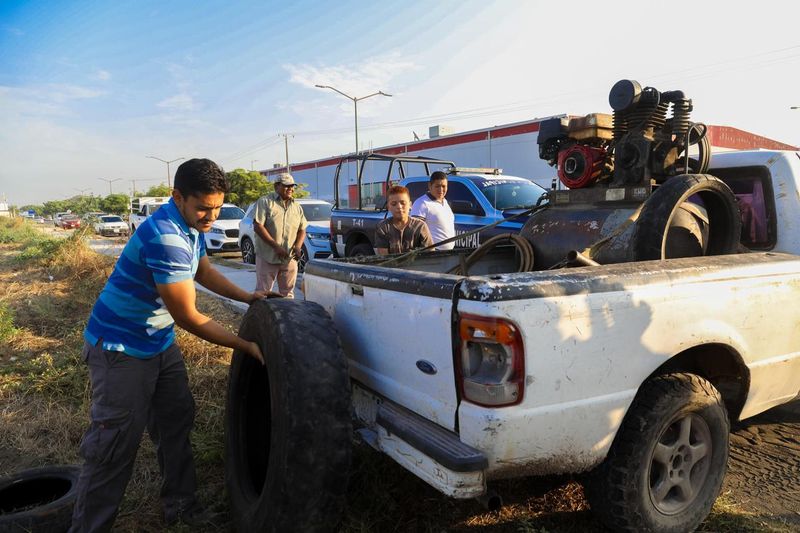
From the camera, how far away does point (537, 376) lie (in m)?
1.90

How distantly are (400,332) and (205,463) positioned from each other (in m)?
1.85

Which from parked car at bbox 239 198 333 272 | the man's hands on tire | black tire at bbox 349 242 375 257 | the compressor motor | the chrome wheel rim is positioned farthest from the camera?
parked car at bbox 239 198 333 272

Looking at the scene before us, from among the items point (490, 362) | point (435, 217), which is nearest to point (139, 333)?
point (490, 362)

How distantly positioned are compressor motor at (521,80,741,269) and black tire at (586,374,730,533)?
3.04ft

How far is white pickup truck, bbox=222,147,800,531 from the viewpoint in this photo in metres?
1.91

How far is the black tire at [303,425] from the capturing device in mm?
2070

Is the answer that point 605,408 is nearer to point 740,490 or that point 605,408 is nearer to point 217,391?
point 740,490

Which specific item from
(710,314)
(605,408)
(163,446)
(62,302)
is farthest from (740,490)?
(62,302)

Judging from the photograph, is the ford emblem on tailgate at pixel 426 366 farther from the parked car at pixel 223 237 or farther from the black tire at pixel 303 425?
the parked car at pixel 223 237

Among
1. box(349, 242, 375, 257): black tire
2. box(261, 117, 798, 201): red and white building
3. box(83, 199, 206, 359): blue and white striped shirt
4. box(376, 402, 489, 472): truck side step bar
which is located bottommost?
box(376, 402, 489, 472): truck side step bar

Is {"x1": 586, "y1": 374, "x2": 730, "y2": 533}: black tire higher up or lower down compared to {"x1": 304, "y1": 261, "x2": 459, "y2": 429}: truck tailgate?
lower down

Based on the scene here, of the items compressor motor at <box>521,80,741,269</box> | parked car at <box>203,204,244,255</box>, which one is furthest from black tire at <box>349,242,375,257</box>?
parked car at <box>203,204,244,255</box>

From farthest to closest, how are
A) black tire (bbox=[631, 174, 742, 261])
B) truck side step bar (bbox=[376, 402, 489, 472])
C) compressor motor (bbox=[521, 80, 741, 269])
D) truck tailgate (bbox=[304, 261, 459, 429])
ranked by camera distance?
compressor motor (bbox=[521, 80, 741, 269])
black tire (bbox=[631, 174, 742, 261])
truck tailgate (bbox=[304, 261, 459, 429])
truck side step bar (bbox=[376, 402, 489, 472])

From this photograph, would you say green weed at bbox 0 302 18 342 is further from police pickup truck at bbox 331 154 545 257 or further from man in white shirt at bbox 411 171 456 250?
police pickup truck at bbox 331 154 545 257
